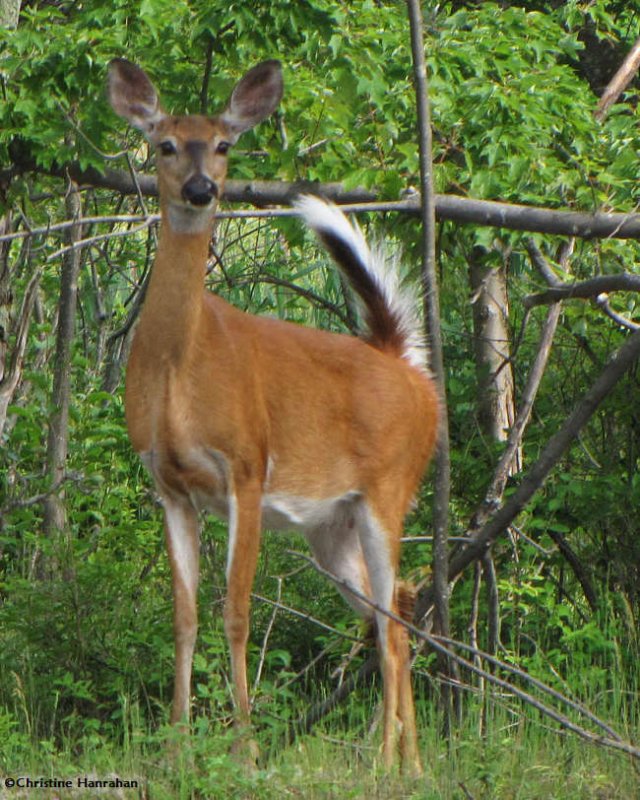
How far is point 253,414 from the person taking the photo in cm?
520

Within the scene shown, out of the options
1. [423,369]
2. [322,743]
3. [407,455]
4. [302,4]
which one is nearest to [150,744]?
[322,743]

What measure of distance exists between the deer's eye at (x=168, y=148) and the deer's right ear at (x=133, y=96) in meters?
0.20

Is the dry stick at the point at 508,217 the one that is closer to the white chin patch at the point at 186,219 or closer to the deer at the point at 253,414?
the white chin patch at the point at 186,219

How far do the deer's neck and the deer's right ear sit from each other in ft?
1.30

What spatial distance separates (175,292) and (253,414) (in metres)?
0.51

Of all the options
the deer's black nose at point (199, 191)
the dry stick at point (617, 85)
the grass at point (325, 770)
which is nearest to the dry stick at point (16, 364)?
the deer's black nose at point (199, 191)

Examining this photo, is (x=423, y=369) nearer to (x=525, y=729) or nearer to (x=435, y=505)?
(x=435, y=505)

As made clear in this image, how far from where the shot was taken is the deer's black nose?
16.0 ft

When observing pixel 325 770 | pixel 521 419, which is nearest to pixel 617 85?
pixel 521 419

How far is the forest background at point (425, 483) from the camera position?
494 centimetres

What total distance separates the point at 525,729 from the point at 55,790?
179cm

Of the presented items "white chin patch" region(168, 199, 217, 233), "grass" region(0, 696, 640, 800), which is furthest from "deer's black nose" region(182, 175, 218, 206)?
"grass" region(0, 696, 640, 800)

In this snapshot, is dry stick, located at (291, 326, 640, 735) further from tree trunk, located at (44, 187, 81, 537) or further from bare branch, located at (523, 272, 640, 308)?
tree trunk, located at (44, 187, 81, 537)

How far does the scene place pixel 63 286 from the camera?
7.28 meters
